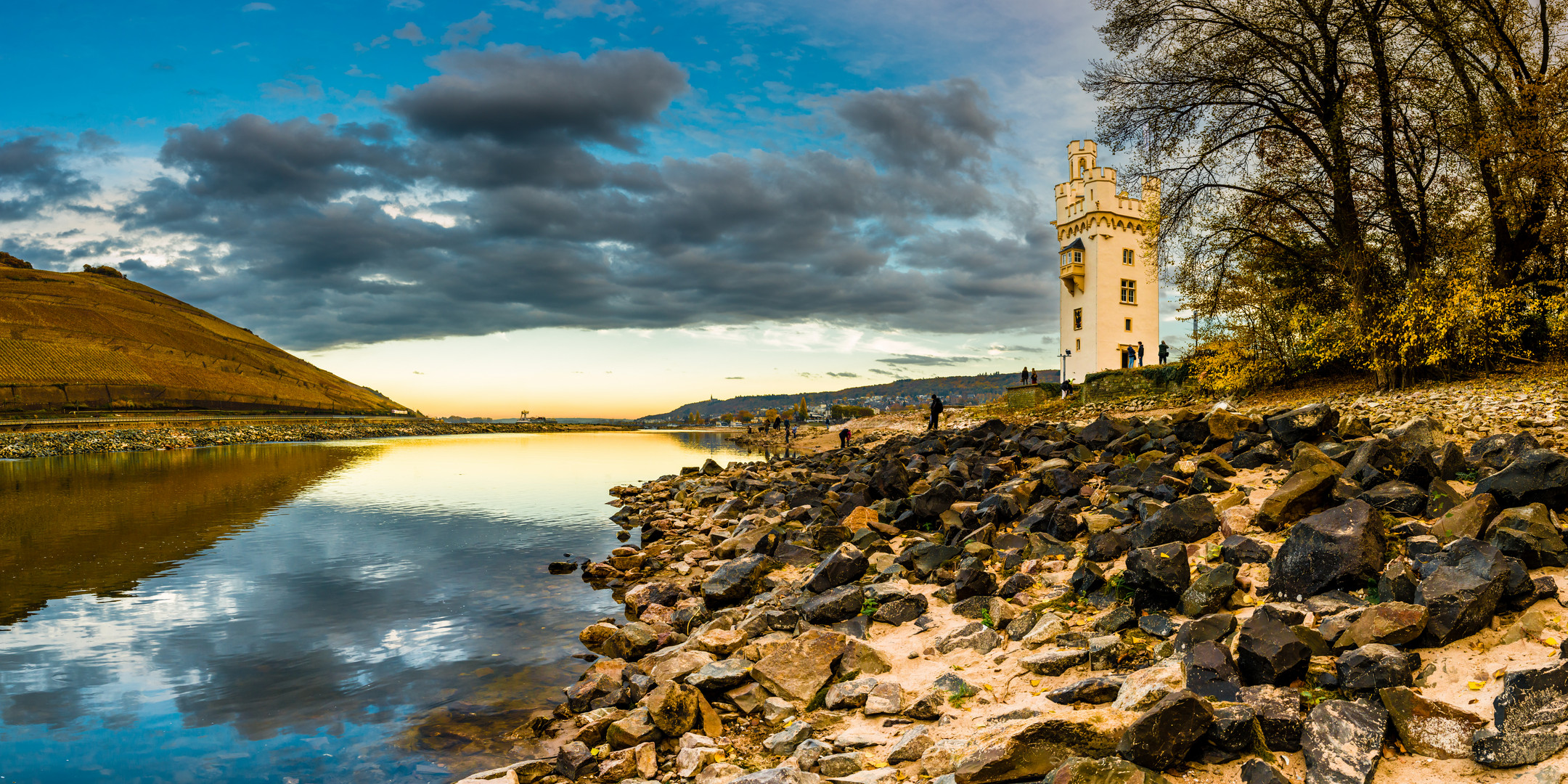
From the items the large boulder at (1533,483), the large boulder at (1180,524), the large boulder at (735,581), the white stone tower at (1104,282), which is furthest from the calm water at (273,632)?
the white stone tower at (1104,282)

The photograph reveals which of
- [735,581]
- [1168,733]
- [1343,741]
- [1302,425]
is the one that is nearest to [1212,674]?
[1343,741]

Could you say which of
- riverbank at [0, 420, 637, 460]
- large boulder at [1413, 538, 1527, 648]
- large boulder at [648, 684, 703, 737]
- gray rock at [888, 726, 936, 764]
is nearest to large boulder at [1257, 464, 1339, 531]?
large boulder at [1413, 538, 1527, 648]

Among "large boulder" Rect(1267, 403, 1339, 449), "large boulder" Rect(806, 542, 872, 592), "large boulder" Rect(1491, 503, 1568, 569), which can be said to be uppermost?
"large boulder" Rect(1267, 403, 1339, 449)

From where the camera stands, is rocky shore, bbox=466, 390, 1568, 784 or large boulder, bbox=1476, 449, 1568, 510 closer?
rocky shore, bbox=466, 390, 1568, 784

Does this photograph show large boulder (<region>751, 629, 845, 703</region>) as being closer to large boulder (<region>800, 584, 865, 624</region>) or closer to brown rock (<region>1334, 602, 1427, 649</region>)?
large boulder (<region>800, 584, 865, 624</region>)

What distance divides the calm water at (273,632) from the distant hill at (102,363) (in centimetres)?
13523

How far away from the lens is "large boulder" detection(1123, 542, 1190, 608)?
23.0ft

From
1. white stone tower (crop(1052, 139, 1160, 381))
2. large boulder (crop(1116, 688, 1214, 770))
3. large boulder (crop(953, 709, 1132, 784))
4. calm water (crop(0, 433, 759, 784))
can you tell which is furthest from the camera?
white stone tower (crop(1052, 139, 1160, 381))

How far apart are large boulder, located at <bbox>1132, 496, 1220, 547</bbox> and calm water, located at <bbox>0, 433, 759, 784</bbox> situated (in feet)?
26.0

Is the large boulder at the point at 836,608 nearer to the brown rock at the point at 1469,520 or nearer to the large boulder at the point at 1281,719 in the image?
the large boulder at the point at 1281,719

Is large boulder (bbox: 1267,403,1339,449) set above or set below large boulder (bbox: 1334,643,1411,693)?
above

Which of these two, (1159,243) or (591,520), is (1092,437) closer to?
(1159,243)

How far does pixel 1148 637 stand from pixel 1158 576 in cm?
65

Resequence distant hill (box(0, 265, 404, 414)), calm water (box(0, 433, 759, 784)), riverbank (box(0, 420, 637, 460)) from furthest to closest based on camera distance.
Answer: distant hill (box(0, 265, 404, 414)) → riverbank (box(0, 420, 637, 460)) → calm water (box(0, 433, 759, 784))
